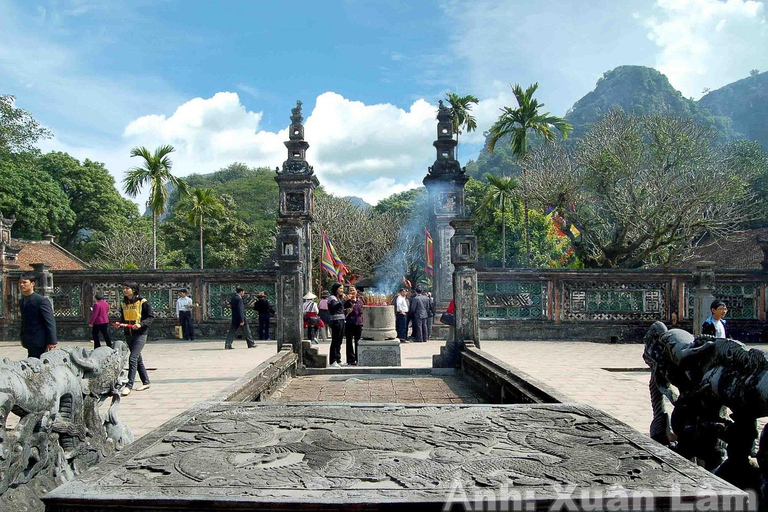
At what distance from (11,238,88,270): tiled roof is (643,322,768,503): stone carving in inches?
1174

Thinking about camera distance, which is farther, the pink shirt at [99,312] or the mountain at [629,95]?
the mountain at [629,95]

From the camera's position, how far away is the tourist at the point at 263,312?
15938 millimetres

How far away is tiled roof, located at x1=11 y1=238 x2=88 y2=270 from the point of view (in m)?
28.7

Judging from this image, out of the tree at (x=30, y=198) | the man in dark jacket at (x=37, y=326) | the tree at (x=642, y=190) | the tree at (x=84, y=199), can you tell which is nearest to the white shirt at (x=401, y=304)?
the tree at (x=642, y=190)

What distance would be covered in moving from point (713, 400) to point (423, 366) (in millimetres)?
7517

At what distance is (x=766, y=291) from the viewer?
15.8 meters

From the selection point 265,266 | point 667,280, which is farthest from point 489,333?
point 265,266

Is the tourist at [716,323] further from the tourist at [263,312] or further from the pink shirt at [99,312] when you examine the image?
the tourist at [263,312]

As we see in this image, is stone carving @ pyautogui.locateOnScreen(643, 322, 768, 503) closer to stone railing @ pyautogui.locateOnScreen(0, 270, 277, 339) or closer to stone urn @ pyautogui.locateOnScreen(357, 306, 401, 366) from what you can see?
stone urn @ pyautogui.locateOnScreen(357, 306, 401, 366)

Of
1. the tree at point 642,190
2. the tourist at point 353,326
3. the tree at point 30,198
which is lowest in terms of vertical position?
the tourist at point 353,326

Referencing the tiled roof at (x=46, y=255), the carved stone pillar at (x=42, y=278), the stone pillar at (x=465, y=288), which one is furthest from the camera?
the tiled roof at (x=46, y=255)

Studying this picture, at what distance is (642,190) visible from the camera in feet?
65.9

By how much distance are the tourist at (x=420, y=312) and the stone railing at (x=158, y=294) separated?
4.16m

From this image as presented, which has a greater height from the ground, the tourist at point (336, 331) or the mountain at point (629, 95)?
the mountain at point (629, 95)
